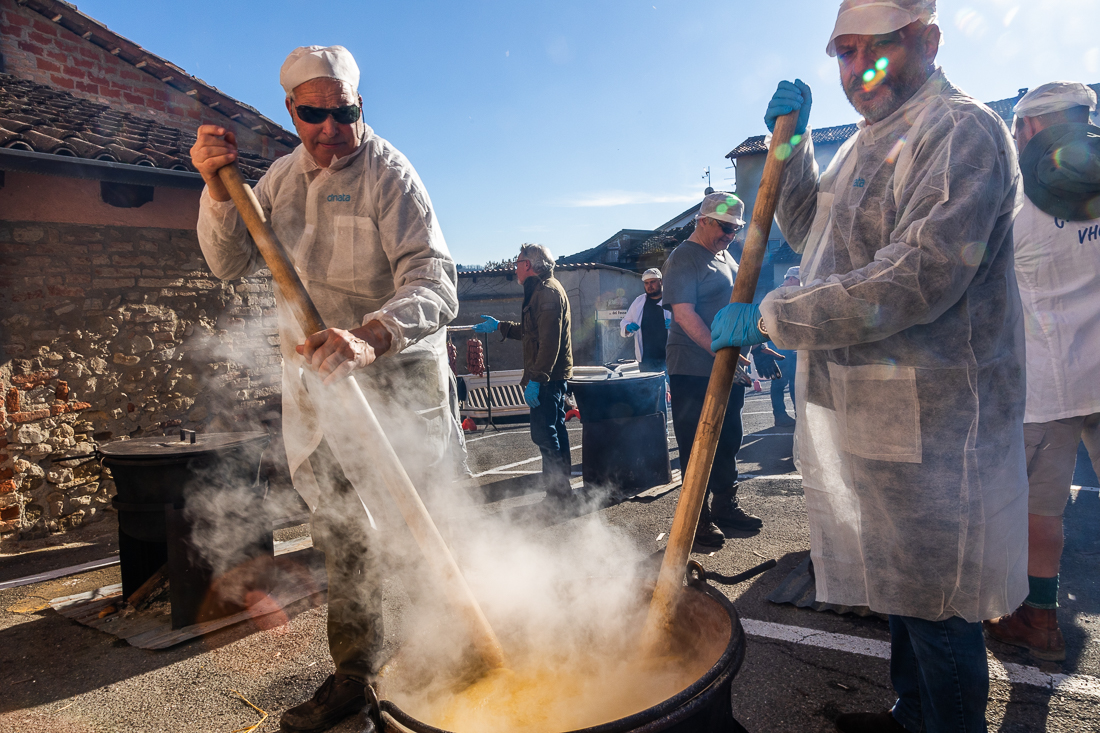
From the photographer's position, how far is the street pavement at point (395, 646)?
2447 millimetres

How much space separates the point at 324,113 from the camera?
2.12 metres

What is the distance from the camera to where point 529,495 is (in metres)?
5.96

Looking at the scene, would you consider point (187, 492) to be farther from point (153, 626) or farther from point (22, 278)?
point (22, 278)

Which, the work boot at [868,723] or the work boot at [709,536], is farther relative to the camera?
the work boot at [709,536]

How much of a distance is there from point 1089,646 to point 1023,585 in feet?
5.49

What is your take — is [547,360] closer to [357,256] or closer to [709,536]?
[709,536]

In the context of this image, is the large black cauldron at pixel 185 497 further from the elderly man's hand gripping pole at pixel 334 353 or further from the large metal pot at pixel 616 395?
the large metal pot at pixel 616 395

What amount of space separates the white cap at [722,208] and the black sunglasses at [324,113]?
2700 millimetres

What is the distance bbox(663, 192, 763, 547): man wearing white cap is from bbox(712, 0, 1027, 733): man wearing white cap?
2424mm

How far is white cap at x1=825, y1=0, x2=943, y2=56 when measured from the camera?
5.37 feet

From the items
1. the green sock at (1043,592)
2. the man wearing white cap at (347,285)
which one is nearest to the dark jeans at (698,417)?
the green sock at (1043,592)

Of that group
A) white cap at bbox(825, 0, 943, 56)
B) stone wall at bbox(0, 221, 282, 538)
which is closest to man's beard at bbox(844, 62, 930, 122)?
white cap at bbox(825, 0, 943, 56)

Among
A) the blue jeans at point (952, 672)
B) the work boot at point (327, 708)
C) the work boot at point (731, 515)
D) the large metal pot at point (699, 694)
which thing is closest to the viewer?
the large metal pot at point (699, 694)

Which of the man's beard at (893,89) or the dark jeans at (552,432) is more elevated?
the man's beard at (893,89)
